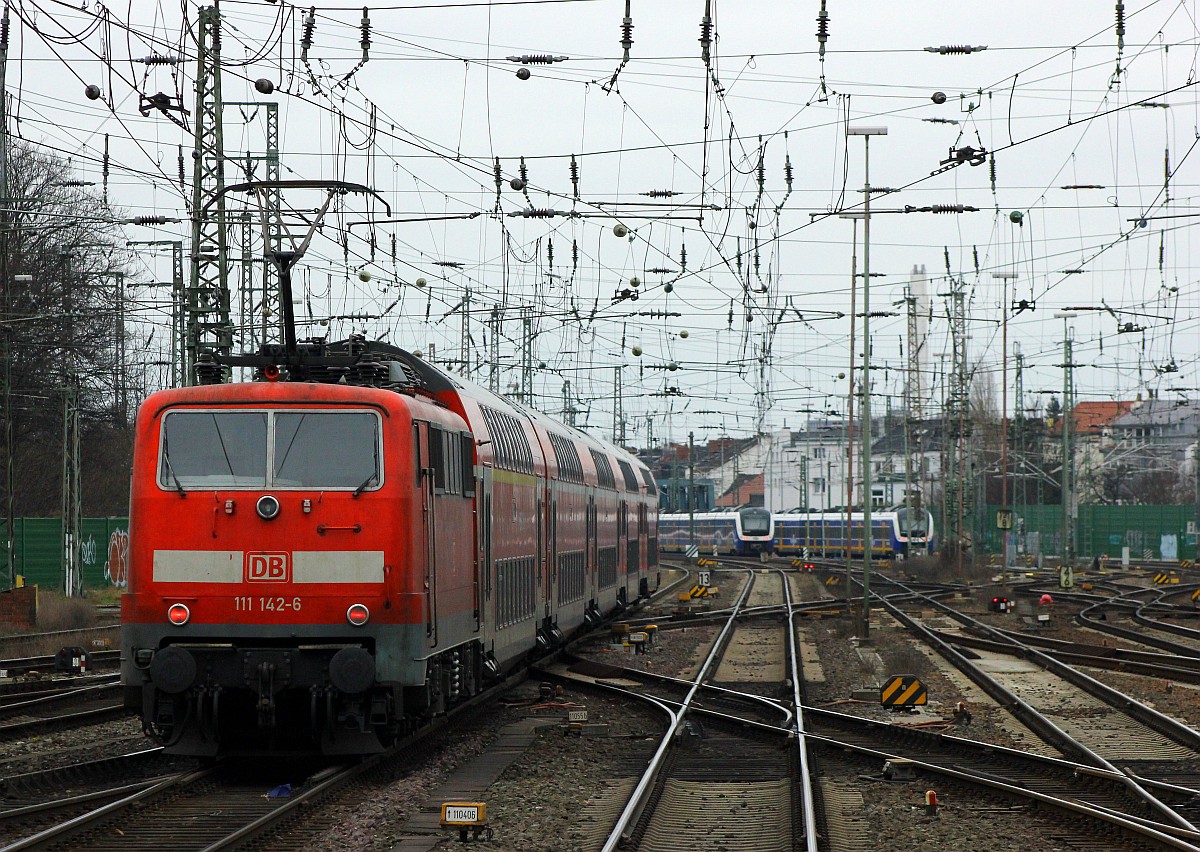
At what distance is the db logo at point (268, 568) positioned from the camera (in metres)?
12.0

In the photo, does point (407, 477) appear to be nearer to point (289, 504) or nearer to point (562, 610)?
point (289, 504)

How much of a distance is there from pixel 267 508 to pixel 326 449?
698 mm

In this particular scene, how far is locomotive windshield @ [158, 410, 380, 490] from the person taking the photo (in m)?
12.2

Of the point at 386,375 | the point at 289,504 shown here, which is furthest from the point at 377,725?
the point at 386,375

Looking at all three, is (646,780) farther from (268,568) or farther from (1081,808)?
(268,568)

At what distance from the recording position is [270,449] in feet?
40.3

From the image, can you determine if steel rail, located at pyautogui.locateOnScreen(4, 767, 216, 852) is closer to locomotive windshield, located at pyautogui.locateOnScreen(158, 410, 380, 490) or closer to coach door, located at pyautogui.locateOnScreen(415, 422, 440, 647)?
coach door, located at pyautogui.locateOnScreen(415, 422, 440, 647)

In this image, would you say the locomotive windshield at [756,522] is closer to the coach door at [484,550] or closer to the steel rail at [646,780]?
the steel rail at [646,780]

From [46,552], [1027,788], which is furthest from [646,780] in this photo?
[46,552]

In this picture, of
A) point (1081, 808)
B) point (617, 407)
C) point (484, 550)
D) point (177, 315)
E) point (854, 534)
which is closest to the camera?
point (1081, 808)

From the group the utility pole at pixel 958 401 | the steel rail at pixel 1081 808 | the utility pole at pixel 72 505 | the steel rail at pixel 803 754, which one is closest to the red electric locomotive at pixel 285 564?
the steel rail at pixel 803 754

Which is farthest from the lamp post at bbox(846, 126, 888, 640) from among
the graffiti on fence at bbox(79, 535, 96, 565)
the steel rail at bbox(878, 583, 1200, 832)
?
the graffiti on fence at bbox(79, 535, 96, 565)

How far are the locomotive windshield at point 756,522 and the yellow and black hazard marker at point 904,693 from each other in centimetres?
6621

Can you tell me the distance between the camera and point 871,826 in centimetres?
1071
